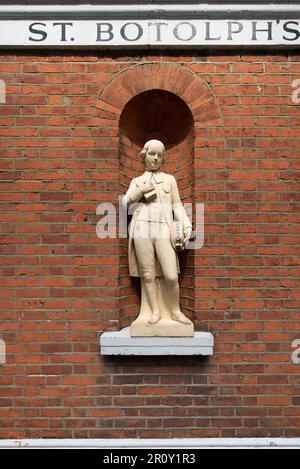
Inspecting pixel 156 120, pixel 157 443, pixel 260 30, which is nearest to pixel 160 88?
pixel 156 120

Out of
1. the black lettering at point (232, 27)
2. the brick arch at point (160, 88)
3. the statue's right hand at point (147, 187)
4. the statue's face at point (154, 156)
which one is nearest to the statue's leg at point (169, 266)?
the statue's right hand at point (147, 187)

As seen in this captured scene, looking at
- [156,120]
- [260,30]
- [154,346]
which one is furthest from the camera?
[156,120]

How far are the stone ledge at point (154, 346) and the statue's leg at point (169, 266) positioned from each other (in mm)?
189

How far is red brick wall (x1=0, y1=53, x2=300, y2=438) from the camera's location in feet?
12.0

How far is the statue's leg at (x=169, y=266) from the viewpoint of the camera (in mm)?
3660

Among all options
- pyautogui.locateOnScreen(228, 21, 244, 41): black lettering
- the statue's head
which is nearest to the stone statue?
the statue's head

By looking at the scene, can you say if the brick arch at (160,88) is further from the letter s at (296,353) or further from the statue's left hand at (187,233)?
the letter s at (296,353)

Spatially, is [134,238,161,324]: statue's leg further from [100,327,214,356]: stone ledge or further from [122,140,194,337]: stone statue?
[100,327,214,356]: stone ledge

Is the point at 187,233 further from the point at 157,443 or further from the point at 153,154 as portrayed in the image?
the point at 157,443

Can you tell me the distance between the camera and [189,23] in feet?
A: 12.2

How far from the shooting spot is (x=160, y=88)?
3732 mm
